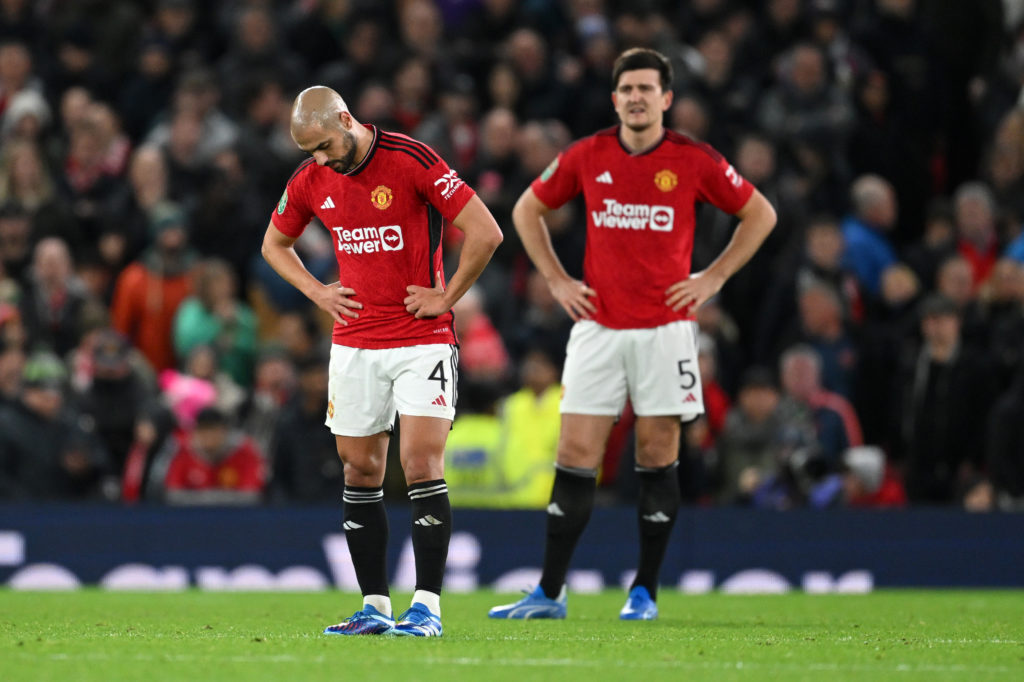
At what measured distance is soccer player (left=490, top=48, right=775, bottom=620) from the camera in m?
9.12

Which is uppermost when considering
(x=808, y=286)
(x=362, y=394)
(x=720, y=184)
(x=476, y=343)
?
(x=720, y=184)

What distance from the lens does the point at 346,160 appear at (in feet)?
25.5

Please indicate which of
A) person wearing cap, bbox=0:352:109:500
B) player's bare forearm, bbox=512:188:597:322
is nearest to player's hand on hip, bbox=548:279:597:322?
player's bare forearm, bbox=512:188:597:322

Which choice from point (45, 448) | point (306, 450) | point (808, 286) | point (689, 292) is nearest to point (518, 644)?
point (689, 292)

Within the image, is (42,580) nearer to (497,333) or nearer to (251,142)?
(497,333)

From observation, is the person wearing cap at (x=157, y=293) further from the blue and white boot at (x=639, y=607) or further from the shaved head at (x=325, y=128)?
the shaved head at (x=325, y=128)

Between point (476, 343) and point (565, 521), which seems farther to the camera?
point (476, 343)

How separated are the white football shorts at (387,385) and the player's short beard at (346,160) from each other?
2.77 ft

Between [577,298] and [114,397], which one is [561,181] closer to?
[577,298]

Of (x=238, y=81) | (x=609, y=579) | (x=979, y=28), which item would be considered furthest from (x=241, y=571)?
(x=979, y=28)

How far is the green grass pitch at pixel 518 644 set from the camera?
6426 millimetres

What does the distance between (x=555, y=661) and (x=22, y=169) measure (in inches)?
429

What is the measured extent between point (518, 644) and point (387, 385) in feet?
4.44

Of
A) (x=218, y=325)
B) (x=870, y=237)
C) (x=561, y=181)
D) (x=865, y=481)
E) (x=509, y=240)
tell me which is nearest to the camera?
(x=561, y=181)
